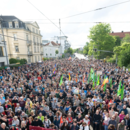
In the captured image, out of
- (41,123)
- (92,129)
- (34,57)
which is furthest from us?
(34,57)

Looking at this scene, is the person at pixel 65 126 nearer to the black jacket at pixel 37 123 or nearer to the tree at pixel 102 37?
the black jacket at pixel 37 123

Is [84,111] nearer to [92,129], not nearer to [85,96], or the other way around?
[92,129]

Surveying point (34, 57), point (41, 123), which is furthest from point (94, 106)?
point (34, 57)

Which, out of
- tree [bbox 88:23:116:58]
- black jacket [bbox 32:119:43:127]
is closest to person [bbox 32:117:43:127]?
black jacket [bbox 32:119:43:127]

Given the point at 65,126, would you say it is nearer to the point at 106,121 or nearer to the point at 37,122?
the point at 37,122

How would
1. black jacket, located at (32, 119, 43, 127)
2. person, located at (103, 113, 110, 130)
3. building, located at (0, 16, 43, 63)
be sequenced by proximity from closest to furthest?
black jacket, located at (32, 119, 43, 127), person, located at (103, 113, 110, 130), building, located at (0, 16, 43, 63)

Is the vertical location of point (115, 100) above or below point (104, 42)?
below

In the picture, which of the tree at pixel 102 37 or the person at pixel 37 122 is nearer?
the person at pixel 37 122

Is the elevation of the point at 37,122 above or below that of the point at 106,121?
above

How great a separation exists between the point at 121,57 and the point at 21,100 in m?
19.8

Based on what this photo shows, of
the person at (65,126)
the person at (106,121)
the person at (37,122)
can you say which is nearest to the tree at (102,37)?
the person at (106,121)

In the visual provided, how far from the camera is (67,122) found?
4.76 meters

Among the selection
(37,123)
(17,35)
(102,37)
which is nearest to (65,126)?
(37,123)

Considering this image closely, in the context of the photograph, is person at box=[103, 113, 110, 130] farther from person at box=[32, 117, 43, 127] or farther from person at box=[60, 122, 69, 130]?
person at box=[32, 117, 43, 127]
